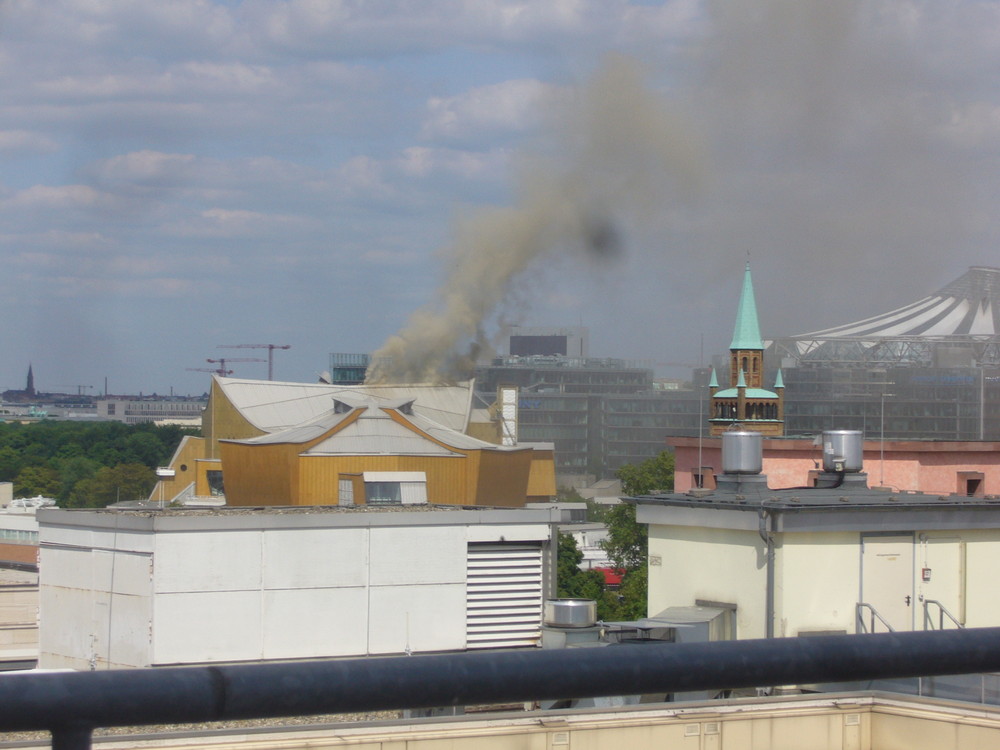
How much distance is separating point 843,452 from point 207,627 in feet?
33.7

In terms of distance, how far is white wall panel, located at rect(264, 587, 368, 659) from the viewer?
21.6m

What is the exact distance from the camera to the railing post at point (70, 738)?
1.61 metres

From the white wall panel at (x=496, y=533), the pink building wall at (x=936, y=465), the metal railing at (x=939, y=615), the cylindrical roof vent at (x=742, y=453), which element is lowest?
the metal railing at (x=939, y=615)

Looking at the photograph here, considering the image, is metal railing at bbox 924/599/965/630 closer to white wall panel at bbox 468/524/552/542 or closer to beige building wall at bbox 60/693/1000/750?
beige building wall at bbox 60/693/1000/750

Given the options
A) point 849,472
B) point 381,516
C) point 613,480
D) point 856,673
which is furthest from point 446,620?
point 613,480

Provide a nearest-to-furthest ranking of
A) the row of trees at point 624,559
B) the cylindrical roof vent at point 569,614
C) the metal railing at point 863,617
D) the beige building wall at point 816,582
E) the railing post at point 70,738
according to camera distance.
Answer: the railing post at point 70,738 < the cylindrical roof vent at point 569,614 < the beige building wall at point 816,582 < the metal railing at point 863,617 < the row of trees at point 624,559

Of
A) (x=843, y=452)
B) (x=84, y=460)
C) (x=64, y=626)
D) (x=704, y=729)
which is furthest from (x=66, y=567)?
(x=84, y=460)

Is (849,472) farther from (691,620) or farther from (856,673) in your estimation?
(856,673)

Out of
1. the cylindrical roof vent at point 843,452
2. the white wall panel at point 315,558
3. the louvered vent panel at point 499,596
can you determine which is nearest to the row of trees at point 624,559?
the louvered vent panel at point 499,596

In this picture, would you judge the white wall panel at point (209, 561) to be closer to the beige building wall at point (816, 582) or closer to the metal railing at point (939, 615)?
the beige building wall at point (816, 582)

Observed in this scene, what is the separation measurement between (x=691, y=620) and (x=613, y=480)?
101605mm

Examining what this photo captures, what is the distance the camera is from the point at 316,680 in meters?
1.68

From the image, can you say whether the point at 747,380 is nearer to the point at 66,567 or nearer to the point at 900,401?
the point at 900,401

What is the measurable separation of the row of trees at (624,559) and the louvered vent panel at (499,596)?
2125 cm
